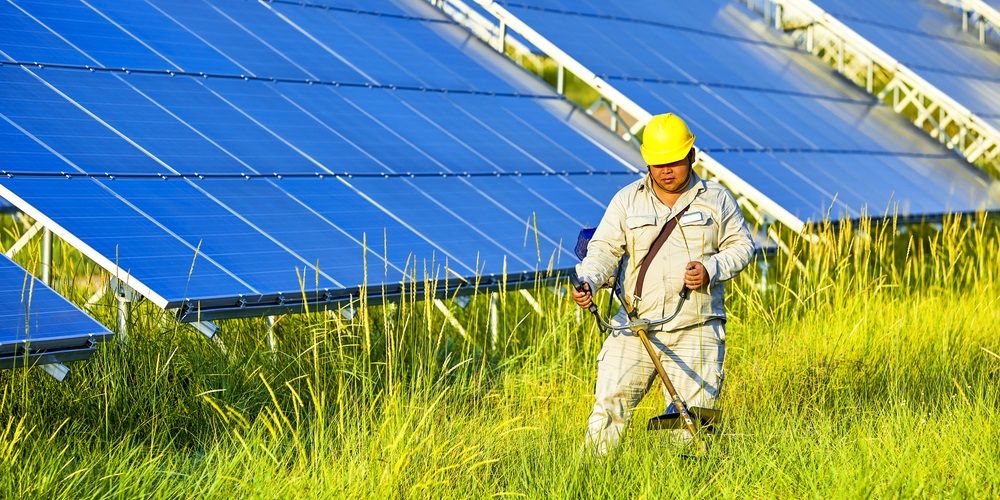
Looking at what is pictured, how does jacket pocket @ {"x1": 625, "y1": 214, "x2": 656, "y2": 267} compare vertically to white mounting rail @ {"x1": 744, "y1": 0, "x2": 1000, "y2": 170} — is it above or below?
below

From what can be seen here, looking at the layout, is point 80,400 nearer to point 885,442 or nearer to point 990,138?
point 885,442

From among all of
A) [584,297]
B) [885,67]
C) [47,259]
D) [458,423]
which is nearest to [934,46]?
[885,67]

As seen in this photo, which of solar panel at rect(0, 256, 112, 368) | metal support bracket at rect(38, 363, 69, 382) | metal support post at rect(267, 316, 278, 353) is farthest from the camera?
metal support post at rect(267, 316, 278, 353)

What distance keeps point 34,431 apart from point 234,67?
4.36 meters

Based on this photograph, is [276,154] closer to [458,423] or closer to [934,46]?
[458,423]

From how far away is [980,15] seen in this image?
80.0 feet

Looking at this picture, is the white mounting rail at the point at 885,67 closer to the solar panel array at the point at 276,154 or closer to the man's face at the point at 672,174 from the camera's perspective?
the solar panel array at the point at 276,154

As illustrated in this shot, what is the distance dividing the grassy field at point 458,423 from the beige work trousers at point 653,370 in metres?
0.18

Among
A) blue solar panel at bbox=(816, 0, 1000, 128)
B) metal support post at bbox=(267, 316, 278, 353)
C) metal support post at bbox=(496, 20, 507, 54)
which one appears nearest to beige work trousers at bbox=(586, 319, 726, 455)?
metal support post at bbox=(267, 316, 278, 353)

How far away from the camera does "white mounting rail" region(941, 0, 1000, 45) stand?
23.6 metres

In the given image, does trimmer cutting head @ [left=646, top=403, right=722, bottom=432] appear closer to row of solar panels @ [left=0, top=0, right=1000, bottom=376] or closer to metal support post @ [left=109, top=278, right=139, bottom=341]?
row of solar panels @ [left=0, top=0, right=1000, bottom=376]

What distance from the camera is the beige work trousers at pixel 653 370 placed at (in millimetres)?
7574

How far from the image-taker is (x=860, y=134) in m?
17.1

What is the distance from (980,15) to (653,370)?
1859 cm
